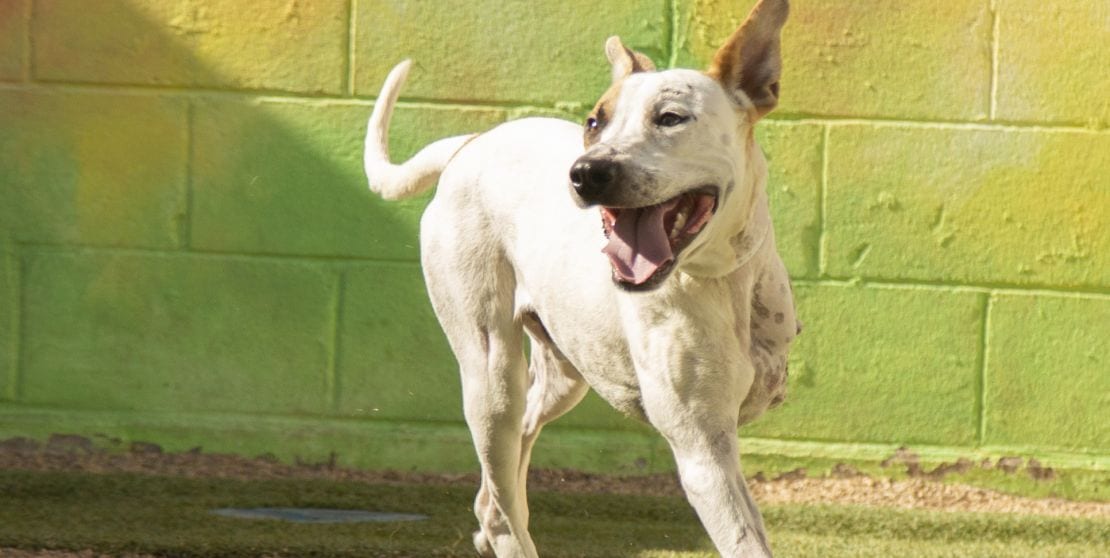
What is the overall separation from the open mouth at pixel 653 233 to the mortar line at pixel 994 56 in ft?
9.15

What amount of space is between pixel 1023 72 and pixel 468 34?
187 cm

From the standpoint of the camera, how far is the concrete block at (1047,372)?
5.59m

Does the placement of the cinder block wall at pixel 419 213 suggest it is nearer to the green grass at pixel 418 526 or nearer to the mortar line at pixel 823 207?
the mortar line at pixel 823 207

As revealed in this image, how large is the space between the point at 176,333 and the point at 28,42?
3.71ft

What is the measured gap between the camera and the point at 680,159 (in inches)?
119

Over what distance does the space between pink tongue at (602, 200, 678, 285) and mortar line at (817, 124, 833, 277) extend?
2.64 m

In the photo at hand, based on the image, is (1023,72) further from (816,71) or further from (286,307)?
(286,307)

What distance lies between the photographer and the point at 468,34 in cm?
568

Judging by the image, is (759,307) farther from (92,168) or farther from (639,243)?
(92,168)

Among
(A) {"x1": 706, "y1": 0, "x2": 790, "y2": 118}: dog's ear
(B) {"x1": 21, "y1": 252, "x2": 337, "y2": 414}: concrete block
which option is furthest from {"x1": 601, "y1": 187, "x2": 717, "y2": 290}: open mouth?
(B) {"x1": 21, "y1": 252, "x2": 337, "y2": 414}: concrete block

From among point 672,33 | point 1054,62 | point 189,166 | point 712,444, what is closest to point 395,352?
point 189,166

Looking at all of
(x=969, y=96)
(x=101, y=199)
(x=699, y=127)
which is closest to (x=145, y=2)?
(x=101, y=199)

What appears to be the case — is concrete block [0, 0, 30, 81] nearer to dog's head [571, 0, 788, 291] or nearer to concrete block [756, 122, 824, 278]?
concrete block [756, 122, 824, 278]

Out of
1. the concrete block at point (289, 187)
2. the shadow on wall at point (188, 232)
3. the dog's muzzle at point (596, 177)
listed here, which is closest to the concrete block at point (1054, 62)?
the shadow on wall at point (188, 232)
